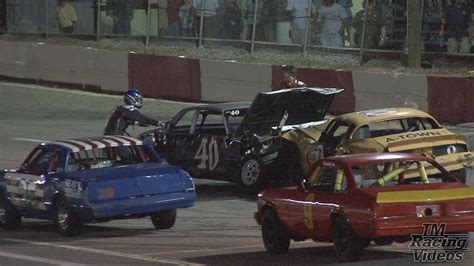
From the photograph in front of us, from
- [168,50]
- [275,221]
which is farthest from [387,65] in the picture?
[275,221]

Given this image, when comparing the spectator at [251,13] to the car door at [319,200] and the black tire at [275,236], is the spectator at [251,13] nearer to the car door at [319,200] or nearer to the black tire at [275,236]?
the black tire at [275,236]

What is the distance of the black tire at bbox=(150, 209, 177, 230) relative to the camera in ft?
53.1

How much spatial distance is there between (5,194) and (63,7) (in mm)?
20362

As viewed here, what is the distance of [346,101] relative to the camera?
2655cm

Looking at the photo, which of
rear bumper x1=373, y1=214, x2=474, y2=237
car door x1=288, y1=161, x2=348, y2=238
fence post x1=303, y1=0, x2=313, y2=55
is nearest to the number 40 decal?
car door x1=288, y1=161, x2=348, y2=238

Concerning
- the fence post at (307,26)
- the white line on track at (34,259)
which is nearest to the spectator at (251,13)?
the fence post at (307,26)

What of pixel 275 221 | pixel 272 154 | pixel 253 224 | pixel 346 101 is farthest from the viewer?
pixel 346 101

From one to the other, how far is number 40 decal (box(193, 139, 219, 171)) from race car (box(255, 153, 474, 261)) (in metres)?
4.89

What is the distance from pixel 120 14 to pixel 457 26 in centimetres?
1199

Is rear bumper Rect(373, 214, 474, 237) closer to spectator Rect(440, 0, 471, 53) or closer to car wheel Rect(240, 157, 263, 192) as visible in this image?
car wheel Rect(240, 157, 263, 192)

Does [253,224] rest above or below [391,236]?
below

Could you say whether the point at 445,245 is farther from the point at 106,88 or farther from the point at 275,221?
the point at 106,88

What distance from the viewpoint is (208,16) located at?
33.4 metres

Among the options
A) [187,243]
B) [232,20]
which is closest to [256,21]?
[232,20]
